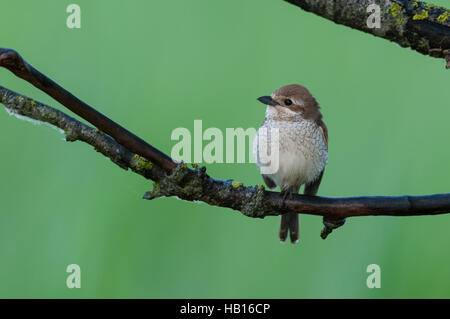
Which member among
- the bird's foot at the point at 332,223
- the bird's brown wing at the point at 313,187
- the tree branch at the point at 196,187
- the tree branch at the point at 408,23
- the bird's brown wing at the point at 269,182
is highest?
the tree branch at the point at 408,23

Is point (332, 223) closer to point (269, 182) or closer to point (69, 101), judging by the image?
point (69, 101)

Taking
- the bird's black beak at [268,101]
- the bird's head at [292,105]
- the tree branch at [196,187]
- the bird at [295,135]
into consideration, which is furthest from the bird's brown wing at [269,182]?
the tree branch at [196,187]

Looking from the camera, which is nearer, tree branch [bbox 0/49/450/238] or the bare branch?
the bare branch

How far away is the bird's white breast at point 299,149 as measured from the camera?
2.00 metres

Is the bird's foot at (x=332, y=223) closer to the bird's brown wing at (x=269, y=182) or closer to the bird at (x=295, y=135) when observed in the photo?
the bird at (x=295, y=135)

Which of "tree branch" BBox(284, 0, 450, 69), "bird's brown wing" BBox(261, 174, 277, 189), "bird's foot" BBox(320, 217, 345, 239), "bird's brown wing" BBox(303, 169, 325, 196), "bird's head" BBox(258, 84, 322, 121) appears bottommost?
"bird's foot" BBox(320, 217, 345, 239)

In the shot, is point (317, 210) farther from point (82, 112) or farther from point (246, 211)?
point (82, 112)

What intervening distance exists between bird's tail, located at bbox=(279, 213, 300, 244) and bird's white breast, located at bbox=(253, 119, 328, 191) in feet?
0.64

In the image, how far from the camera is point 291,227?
2.07 m

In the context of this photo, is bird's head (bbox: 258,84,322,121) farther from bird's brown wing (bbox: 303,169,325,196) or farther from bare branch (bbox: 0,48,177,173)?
bare branch (bbox: 0,48,177,173)

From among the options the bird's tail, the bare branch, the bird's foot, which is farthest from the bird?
the bare branch

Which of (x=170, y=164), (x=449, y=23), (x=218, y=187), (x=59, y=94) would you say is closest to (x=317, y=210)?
(x=218, y=187)

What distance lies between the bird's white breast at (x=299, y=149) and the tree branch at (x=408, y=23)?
98 centimetres

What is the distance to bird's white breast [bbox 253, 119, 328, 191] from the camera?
2.00 metres
